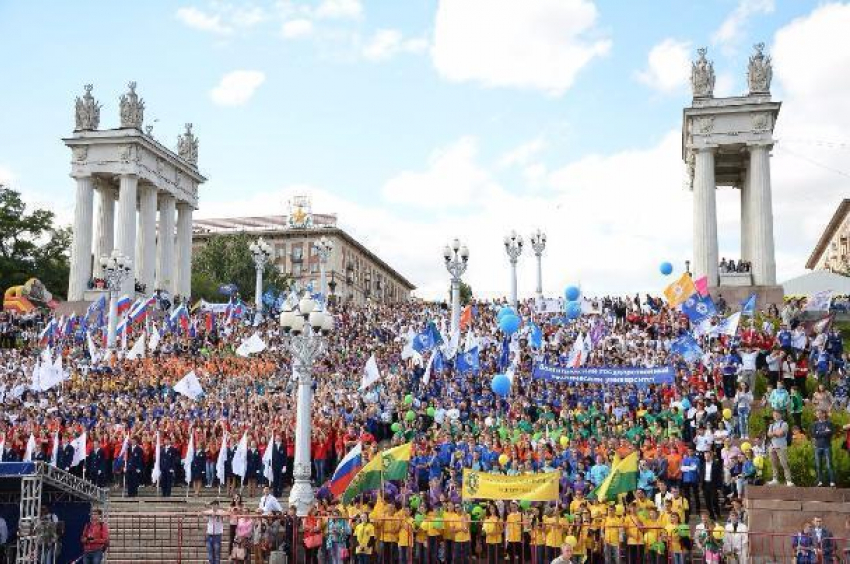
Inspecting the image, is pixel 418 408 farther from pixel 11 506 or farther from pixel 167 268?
pixel 167 268

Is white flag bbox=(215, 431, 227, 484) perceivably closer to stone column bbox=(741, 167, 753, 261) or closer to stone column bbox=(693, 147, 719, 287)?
stone column bbox=(693, 147, 719, 287)

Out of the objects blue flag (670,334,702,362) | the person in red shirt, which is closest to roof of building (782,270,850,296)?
blue flag (670,334,702,362)

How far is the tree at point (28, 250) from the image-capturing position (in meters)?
65.2

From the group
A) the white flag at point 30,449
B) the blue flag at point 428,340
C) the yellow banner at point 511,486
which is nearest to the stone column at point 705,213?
the blue flag at point 428,340

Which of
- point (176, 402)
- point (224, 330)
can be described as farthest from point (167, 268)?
point (176, 402)

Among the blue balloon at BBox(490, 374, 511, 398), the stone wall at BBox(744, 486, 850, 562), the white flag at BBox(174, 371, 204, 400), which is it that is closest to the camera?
the stone wall at BBox(744, 486, 850, 562)

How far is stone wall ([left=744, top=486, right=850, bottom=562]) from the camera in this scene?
16906 millimetres

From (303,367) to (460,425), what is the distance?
18.4 ft

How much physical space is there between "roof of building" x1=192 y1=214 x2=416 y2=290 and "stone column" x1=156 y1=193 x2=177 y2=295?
4085cm

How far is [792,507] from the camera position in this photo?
17016mm

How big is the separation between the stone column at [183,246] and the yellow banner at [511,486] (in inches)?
1691

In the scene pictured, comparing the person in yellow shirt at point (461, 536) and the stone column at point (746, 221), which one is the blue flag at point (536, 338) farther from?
the stone column at point (746, 221)

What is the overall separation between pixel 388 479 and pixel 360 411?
22.2ft

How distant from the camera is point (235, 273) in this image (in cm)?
7938
